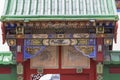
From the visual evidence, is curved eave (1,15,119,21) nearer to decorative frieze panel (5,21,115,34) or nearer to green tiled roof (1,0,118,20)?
green tiled roof (1,0,118,20)

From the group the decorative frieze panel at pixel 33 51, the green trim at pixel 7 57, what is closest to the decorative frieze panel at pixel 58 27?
the decorative frieze panel at pixel 33 51

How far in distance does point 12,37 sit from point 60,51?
1.60m

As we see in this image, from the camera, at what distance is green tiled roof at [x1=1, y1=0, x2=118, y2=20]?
11.6 metres

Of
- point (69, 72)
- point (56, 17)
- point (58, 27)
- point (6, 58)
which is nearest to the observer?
point (56, 17)

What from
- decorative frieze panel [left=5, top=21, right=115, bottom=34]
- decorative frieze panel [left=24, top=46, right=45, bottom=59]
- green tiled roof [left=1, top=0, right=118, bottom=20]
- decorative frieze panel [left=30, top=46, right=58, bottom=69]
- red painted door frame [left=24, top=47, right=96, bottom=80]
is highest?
green tiled roof [left=1, top=0, right=118, bottom=20]

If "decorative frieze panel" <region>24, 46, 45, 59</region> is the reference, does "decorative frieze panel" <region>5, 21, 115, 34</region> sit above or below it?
above

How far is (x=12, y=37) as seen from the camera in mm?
12070

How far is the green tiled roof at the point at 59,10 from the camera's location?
11.6 m

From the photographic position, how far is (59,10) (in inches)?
478

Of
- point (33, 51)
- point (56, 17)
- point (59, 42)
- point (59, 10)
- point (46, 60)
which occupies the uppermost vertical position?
point (59, 10)

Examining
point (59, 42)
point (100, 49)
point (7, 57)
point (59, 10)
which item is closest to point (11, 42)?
point (7, 57)

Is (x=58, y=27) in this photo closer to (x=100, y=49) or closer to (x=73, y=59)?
(x=73, y=59)

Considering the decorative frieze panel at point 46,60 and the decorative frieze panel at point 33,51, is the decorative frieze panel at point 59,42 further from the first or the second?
the decorative frieze panel at point 46,60

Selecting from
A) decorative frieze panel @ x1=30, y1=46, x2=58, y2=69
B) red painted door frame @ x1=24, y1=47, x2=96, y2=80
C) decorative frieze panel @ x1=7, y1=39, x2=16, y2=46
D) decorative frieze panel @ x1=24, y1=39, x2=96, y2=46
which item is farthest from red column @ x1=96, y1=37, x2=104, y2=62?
decorative frieze panel @ x1=7, y1=39, x2=16, y2=46
